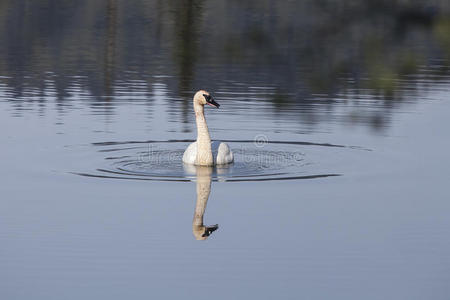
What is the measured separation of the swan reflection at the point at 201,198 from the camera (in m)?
17.7

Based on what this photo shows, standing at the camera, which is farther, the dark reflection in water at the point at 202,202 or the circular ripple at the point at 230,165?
the circular ripple at the point at 230,165

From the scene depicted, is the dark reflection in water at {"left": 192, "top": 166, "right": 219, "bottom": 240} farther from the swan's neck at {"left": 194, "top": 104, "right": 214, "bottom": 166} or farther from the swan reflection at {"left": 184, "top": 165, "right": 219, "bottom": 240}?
the swan's neck at {"left": 194, "top": 104, "right": 214, "bottom": 166}

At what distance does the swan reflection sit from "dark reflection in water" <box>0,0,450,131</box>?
27.0ft

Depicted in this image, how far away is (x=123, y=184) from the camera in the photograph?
2138 centimetres

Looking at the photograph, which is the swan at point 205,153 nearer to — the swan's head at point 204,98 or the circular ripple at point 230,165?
the circular ripple at point 230,165

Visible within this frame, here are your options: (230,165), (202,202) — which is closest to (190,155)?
(230,165)

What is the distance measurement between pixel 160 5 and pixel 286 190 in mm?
90358

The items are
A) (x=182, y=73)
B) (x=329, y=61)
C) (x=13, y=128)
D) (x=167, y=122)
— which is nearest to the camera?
(x=13, y=128)

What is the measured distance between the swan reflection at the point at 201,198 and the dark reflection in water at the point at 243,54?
8.23 metres

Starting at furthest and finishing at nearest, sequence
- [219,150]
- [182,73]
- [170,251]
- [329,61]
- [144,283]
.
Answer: [329,61]
[182,73]
[219,150]
[170,251]
[144,283]

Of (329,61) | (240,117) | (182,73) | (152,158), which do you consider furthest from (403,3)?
(152,158)

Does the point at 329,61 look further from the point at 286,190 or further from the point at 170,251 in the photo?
the point at 170,251

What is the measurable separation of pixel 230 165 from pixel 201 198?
3850 millimetres

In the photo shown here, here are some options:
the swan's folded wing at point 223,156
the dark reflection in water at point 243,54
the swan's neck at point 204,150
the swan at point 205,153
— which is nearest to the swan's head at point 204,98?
the swan at point 205,153
